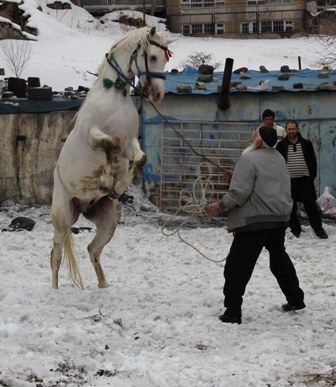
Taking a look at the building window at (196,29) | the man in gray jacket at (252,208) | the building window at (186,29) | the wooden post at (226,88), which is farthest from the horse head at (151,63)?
the building window at (196,29)

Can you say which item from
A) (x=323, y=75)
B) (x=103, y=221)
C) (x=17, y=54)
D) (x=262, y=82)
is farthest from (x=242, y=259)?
(x=17, y=54)

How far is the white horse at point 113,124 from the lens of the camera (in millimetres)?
6352

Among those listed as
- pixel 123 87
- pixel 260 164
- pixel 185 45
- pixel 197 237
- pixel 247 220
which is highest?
pixel 185 45

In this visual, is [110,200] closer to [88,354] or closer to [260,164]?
[260,164]

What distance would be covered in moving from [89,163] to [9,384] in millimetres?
2753

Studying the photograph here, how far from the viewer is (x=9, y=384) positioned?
14.0ft

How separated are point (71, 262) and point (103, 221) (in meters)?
0.54

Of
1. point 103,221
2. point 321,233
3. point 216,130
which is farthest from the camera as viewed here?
point 216,130

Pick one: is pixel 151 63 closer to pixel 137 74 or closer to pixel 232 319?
pixel 137 74

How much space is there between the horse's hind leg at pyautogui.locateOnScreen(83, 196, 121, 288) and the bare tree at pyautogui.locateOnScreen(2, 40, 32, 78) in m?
16.6

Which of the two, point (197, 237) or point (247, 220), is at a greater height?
point (247, 220)

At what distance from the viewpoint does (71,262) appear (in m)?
7.21

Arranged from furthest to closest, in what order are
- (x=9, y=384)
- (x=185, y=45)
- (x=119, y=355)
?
(x=185, y=45) → (x=119, y=355) → (x=9, y=384)

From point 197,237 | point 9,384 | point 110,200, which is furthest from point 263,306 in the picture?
point 197,237
